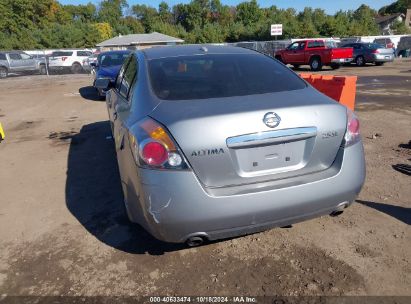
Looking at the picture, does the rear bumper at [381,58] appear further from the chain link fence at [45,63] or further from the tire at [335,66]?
the chain link fence at [45,63]

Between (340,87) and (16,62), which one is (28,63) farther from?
(340,87)

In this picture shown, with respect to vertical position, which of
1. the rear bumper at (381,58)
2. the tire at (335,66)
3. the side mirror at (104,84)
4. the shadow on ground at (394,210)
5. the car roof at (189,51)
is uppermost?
the car roof at (189,51)

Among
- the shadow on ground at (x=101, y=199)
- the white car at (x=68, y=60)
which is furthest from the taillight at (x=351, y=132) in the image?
the white car at (x=68, y=60)

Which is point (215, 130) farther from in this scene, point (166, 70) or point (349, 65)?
point (349, 65)

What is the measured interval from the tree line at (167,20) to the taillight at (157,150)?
197 feet

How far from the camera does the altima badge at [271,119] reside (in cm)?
255

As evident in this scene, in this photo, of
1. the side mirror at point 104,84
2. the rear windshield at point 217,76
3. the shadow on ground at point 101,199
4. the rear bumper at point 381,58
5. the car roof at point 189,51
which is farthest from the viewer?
the rear bumper at point 381,58

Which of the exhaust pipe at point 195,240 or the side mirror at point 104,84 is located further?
the side mirror at point 104,84

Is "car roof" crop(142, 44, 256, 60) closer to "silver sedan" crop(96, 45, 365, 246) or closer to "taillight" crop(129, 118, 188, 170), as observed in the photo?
"silver sedan" crop(96, 45, 365, 246)

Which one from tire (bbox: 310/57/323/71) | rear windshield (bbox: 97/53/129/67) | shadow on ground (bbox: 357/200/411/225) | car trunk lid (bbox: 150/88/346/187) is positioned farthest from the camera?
tire (bbox: 310/57/323/71)

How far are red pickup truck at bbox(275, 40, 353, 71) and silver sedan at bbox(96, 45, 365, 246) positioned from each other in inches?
818

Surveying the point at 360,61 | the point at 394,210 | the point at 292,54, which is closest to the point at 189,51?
the point at 394,210

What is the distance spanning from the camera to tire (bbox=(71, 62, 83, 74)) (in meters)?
26.6

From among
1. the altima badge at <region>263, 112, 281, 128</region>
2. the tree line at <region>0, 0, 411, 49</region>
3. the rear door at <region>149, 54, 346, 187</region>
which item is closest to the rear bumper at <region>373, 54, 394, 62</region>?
the rear door at <region>149, 54, 346, 187</region>
